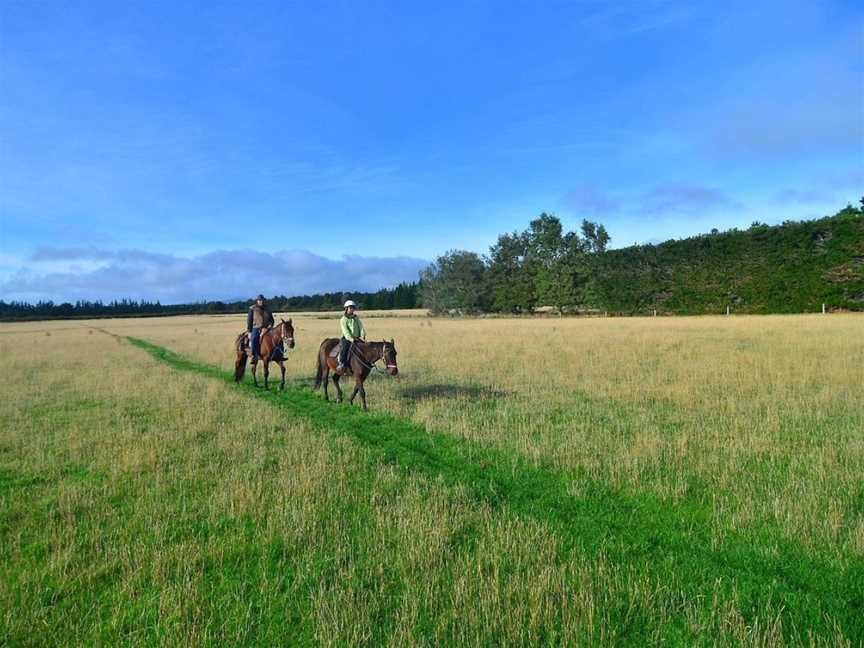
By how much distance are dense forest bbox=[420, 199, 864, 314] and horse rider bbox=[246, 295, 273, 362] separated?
4277 centimetres

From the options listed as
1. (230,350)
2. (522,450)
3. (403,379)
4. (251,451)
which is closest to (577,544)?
(522,450)

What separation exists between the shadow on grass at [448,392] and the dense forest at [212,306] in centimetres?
10550

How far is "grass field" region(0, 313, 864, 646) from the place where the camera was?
3.79m

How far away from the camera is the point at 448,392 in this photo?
13.7 m

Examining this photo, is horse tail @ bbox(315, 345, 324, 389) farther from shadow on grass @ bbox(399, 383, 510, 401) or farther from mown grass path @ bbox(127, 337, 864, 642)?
mown grass path @ bbox(127, 337, 864, 642)

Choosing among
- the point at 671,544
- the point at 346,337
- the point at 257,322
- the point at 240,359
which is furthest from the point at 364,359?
the point at 671,544

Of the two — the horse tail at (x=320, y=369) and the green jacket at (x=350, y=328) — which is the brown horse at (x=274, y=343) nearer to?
the horse tail at (x=320, y=369)

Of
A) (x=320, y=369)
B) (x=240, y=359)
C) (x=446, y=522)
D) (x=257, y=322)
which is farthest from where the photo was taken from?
(x=240, y=359)

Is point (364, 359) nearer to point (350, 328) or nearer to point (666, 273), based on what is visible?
point (350, 328)

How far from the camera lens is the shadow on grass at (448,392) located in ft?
42.5

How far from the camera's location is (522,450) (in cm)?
805

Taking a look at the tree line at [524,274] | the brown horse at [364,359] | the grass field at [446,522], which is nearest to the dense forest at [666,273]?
the tree line at [524,274]

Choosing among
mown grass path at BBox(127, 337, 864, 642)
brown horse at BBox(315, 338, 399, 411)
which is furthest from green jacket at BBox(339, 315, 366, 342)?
mown grass path at BBox(127, 337, 864, 642)

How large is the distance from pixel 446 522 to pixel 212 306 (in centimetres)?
14807
